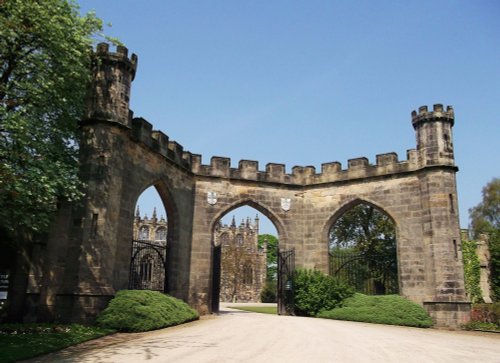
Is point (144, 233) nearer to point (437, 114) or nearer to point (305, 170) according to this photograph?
point (305, 170)

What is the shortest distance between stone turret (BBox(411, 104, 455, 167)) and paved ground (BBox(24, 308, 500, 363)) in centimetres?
739

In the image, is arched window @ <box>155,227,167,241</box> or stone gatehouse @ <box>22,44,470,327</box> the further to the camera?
arched window @ <box>155,227,167,241</box>

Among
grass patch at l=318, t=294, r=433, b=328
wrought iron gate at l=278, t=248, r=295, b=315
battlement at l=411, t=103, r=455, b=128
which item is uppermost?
battlement at l=411, t=103, r=455, b=128

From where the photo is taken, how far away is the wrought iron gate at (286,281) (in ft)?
63.5

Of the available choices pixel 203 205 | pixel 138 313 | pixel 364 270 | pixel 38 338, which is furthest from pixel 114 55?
pixel 364 270

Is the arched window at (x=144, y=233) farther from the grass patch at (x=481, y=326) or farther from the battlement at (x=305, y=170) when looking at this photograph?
the grass patch at (x=481, y=326)

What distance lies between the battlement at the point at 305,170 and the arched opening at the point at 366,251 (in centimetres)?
147

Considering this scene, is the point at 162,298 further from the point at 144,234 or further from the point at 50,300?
the point at 144,234

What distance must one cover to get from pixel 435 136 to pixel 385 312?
7.06 meters

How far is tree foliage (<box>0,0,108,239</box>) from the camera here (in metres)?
10.7

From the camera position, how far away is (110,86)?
14.5 metres

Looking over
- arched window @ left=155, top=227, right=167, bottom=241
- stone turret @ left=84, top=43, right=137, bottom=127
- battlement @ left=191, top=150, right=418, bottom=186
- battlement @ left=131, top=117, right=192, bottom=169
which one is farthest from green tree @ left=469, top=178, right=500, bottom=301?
arched window @ left=155, top=227, right=167, bottom=241

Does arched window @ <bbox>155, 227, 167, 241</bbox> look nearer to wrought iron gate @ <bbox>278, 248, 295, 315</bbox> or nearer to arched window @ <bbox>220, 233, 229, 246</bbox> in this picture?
arched window @ <bbox>220, 233, 229, 246</bbox>

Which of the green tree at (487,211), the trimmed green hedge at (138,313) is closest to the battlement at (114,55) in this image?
the trimmed green hedge at (138,313)
